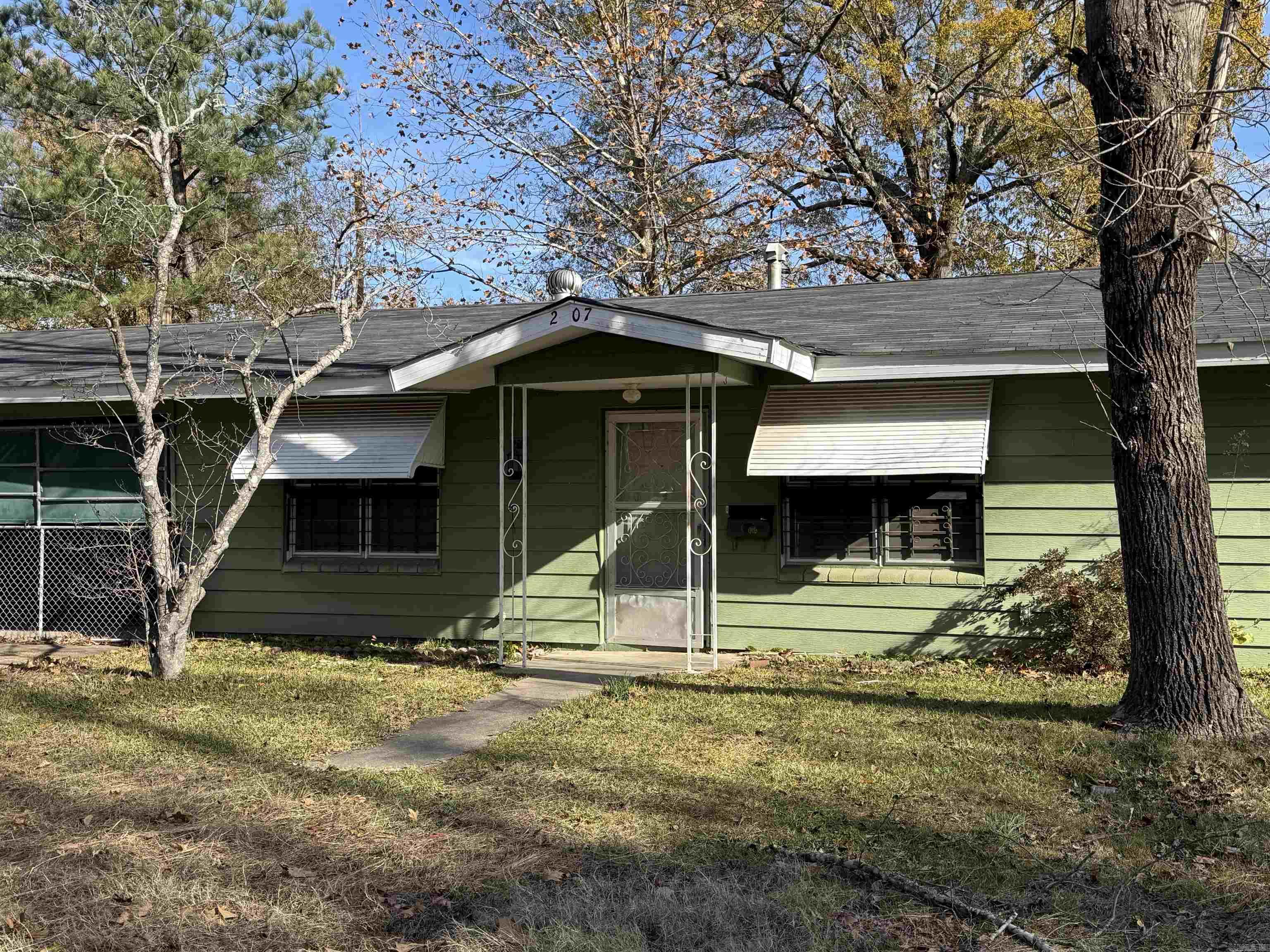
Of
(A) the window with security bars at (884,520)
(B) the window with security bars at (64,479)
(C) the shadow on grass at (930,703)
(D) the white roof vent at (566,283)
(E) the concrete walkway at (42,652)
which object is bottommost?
(C) the shadow on grass at (930,703)

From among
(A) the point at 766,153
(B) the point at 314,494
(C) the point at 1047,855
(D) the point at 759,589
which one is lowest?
(C) the point at 1047,855

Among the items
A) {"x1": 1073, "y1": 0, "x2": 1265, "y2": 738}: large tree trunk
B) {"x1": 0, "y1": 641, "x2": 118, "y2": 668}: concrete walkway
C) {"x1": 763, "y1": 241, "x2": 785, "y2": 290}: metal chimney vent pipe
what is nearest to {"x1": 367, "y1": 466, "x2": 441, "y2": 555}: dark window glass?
{"x1": 0, "y1": 641, "x2": 118, "y2": 668}: concrete walkway

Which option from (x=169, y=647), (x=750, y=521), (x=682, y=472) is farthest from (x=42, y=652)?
(x=750, y=521)

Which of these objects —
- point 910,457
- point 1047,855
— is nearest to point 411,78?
point 910,457

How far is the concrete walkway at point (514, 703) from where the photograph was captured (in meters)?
6.47

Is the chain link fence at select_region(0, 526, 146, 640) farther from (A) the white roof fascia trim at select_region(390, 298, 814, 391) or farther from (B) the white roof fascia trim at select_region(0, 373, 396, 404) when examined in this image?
(A) the white roof fascia trim at select_region(390, 298, 814, 391)

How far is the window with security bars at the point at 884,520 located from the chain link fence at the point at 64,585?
6091 mm

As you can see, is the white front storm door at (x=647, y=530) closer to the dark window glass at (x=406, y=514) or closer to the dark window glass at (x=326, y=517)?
the dark window glass at (x=406, y=514)

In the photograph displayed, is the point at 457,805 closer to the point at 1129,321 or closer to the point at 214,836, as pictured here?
the point at 214,836

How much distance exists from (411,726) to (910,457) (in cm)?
409

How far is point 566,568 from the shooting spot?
33.1 ft

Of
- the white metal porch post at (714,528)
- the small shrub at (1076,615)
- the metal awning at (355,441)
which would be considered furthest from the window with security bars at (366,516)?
the small shrub at (1076,615)

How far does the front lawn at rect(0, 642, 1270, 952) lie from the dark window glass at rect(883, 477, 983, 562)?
1.45 meters

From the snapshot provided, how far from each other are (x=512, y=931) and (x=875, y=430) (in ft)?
19.0
